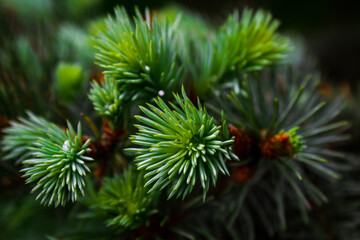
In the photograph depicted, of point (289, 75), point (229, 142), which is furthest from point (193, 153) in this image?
point (289, 75)

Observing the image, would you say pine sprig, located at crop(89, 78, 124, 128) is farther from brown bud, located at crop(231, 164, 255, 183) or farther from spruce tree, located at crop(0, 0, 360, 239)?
brown bud, located at crop(231, 164, 255, 183)

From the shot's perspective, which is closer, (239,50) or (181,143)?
(181,143)

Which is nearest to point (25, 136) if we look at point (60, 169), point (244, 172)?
point (60, 169)

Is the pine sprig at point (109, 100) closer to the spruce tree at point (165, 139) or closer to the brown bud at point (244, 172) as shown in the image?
the spruce tree at point (165, 139)

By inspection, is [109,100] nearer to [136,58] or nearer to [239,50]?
[136,58]

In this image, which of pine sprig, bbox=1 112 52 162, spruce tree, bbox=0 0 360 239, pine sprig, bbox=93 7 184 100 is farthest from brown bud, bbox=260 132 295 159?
pine sprig, bbox=1 112 52 162

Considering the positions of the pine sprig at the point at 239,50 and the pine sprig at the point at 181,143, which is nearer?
the pine sprig at the point at 181,143

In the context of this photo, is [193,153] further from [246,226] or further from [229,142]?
[246,226]

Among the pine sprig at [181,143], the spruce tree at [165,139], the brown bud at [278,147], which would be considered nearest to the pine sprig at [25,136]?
the spruce tree at [165,139]
